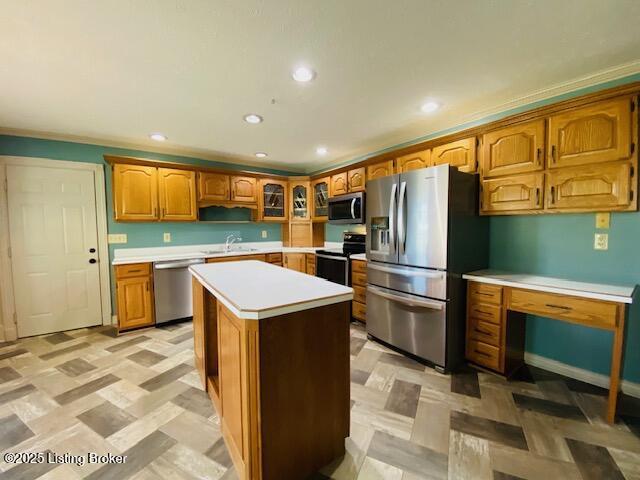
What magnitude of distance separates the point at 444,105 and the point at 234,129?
223 cm

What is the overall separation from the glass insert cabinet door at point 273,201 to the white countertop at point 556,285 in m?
3.16

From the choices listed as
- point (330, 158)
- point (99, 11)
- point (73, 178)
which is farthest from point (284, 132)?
point (73, 178)

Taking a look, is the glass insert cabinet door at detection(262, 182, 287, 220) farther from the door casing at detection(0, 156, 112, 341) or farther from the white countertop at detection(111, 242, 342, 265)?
the door casing at detection(0, 156, 112, 341)

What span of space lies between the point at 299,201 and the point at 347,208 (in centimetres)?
130

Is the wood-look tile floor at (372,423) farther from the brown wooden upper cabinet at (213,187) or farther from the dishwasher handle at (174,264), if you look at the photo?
the brown wooden upper cabinet at (213,187)

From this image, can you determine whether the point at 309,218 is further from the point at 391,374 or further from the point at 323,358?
the point at 323,358

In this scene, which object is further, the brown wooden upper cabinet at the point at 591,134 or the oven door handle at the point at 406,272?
the oven door handle at the point at 406,272

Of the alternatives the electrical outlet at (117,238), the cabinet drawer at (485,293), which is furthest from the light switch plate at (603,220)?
the electrical outlet at (117,238)

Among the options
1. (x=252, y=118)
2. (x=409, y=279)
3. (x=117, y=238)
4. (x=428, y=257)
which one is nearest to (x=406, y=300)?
(x=409, y=279)

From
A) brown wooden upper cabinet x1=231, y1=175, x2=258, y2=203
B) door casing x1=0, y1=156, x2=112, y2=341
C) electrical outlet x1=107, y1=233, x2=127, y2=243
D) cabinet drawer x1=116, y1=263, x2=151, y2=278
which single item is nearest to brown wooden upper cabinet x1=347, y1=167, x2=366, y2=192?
brown wooden upper cabinet x1=231, y1=175, x2=258, y2=203

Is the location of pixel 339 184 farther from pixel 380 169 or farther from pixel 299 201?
pixel 299 201

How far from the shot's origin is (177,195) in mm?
3672

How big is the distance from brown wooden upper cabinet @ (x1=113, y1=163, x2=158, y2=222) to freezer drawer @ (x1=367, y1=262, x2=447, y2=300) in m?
2.91

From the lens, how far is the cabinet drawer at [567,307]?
170 cm
